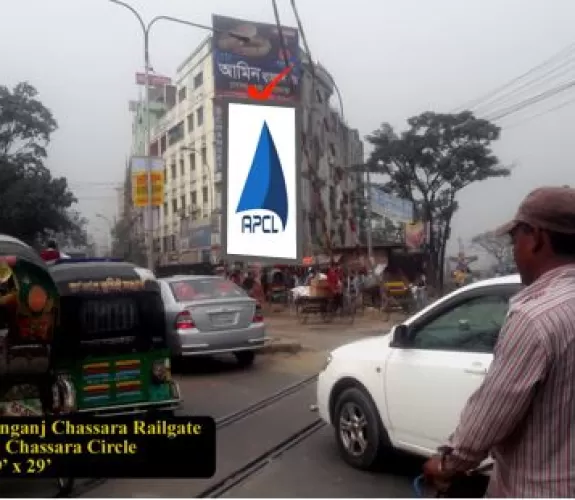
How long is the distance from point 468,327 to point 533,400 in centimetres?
284

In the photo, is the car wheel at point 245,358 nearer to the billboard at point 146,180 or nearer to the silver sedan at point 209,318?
the silver sedan at point 209,318

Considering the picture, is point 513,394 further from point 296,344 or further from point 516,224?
point 296,344

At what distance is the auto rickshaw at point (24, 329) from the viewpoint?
4.63 meters

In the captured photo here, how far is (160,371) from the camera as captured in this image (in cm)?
622

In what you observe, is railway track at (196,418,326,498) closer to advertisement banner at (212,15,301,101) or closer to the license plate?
the license plate

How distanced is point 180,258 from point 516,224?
177 ft

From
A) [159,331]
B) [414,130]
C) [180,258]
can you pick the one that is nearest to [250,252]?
[159,331]

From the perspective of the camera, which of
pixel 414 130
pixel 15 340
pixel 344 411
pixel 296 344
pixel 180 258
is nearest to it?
pixel 15 340

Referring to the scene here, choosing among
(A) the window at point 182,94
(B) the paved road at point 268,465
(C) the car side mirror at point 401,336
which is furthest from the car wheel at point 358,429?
(A) the window at point 182,94

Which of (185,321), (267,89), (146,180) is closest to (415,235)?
(267,89)

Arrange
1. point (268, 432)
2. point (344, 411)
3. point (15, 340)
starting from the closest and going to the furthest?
1. point (15, 340)
2. point (344, 411)
3. point (268, 432)

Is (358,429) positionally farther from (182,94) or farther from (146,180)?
(182,94)

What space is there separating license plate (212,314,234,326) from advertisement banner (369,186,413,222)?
2464cm

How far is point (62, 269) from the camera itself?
6094mm
